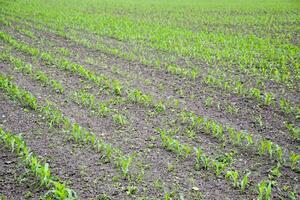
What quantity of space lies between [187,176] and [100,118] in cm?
258

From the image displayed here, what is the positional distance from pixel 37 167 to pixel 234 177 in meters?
2.88

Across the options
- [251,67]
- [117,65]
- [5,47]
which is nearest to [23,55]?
[5,47]

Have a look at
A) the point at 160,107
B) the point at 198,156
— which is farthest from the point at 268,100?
the point at 198,156

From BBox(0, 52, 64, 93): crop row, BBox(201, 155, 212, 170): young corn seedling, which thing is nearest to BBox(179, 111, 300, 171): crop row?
BBox(201, 155, 212, 170): young corn seedling

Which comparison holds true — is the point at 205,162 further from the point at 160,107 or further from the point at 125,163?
the point at 160,107

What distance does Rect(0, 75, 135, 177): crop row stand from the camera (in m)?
5.44

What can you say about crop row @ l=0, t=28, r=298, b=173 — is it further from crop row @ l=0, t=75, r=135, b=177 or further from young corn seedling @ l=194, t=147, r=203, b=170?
crop row @ l=0, t=75, r=135, b=177

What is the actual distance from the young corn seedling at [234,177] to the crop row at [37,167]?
225 cm

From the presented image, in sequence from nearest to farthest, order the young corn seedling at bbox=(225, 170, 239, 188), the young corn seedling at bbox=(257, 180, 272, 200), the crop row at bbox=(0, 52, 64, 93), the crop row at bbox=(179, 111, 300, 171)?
the young corn seedling at bbox=(257, 180, 272, 200) → the young corn seedling at bbox=(225, 170, 239, 188) → the crop row at bbox=(179, 111, 300, 171) → the crop row at bbox=(0, 52, 64, 93)

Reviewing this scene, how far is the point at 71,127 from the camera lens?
21.2 feet

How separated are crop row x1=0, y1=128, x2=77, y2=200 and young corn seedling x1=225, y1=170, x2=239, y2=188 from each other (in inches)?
88.5

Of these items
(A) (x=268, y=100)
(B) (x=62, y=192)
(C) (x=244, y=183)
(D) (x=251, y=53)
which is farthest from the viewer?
(D) (x=251, y=53)

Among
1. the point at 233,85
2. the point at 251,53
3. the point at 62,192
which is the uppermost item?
the point at 251,53

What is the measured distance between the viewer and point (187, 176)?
515cm
